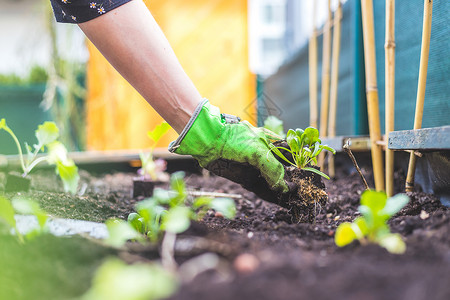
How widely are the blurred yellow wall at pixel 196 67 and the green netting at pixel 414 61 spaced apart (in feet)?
7.48

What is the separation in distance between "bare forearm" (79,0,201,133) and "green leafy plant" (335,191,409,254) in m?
0.53

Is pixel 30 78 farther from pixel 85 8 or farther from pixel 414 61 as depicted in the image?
pixel 414 61

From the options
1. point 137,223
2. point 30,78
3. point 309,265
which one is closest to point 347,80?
point 137,223

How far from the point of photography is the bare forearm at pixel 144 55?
0.91 m

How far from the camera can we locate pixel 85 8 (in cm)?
91

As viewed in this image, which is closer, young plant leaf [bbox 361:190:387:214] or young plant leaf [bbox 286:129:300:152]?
young plant leaf [bbox 361:190:387:214]

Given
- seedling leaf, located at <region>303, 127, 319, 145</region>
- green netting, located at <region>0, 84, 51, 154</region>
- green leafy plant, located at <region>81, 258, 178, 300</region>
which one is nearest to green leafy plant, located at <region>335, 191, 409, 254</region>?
green leafy plant, located at <region>81, 258, 178, 300</region>

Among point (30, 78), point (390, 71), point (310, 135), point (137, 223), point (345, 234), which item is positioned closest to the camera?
point (345, 234)

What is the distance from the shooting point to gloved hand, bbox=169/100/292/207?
0.99m

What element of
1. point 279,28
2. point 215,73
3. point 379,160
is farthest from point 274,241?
point 279,28

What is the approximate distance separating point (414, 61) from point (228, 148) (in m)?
0.78

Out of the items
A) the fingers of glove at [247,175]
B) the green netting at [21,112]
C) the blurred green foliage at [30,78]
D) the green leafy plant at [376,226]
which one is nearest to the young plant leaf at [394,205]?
the green leafy plant at [376,226]

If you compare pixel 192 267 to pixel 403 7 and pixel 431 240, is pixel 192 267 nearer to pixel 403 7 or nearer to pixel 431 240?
pixel 431 240

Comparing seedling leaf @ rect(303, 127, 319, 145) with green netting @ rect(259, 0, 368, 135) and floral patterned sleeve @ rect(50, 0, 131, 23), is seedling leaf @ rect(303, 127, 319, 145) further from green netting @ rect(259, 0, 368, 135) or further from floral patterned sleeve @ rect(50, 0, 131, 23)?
green netting @ rect(259, 0, 368, 135)
